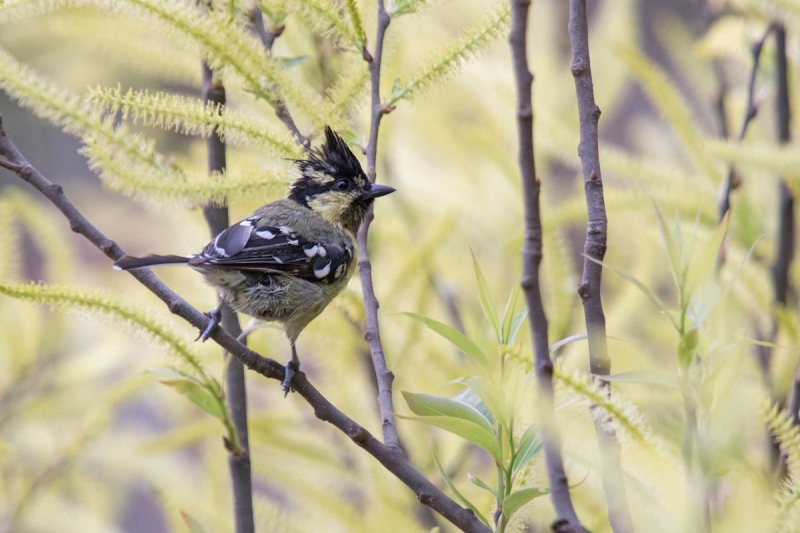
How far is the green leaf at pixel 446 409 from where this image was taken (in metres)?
0.74

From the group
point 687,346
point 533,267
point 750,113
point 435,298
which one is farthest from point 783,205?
point 533,267

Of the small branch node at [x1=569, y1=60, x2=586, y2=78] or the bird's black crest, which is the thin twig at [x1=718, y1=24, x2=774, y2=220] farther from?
the bird's black crest

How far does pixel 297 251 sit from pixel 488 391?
2.76 ft

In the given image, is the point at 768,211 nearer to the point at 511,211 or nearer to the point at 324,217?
the point at 511,211

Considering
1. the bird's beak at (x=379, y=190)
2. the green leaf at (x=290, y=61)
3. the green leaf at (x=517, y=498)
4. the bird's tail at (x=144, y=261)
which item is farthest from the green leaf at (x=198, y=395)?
the bird's beak at (x=379, y=190)

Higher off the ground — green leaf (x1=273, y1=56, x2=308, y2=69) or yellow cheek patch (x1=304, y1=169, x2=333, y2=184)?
yellow cheek patch (x1=304, y1=169, x2=333, y2=184)

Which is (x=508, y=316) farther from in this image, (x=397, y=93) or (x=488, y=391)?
(x=397, y=93)

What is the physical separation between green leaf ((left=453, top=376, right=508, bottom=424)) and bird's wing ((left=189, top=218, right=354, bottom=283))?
632mm

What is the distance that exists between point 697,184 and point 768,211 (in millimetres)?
363

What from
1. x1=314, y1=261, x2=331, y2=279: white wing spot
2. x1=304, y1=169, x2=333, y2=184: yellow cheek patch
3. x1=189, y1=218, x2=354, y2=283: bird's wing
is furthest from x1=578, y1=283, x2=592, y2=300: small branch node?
x1=304, y1=169, x2=333, y2=184: yellow cheek patch

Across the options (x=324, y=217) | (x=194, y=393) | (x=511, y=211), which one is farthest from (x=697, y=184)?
(x=194, y=393)

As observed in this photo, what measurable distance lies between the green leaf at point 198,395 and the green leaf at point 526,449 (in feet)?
1.19

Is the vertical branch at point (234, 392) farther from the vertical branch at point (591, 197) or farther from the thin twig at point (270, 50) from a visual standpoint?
the vertical branch at point (591, 197)

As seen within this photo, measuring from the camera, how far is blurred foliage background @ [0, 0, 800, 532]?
0.82 m
